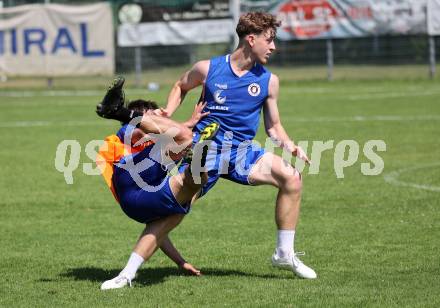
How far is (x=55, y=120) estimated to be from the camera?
70.5ft

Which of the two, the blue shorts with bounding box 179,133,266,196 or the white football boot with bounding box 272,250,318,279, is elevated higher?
the blue shorts with bounding box 179,133,266,196

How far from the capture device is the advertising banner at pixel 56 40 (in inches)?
1164

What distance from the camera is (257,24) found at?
7633 millimetres

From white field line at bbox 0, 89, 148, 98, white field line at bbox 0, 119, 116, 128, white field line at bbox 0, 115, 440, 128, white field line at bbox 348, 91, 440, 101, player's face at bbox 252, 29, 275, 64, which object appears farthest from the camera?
white field line at bbox 0, 89, 148, 98

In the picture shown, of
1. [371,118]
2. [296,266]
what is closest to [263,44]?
[296,266]

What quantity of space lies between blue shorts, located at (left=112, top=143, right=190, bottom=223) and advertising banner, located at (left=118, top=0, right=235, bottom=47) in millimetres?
23096

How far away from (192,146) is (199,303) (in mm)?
1146

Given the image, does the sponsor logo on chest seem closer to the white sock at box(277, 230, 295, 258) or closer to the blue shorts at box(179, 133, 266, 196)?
the blue shorts at box(179, 133, 266, 196)

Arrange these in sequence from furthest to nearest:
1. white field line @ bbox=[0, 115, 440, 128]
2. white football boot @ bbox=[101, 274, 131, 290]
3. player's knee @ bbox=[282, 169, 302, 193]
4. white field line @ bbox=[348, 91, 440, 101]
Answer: white field line @ bbox=[348, 91, 440, 101]
white field line @ bbox=[0, 115, 440, 128]
player's knee @ bbox=[282, 169, 302, 193]
white football boot @ bbox=[101, 274, 131, 290]

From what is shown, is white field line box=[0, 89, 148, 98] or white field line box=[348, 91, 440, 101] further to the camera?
white field line box=[0, 89, 148, 98]

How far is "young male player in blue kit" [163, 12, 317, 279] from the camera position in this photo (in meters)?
7.60

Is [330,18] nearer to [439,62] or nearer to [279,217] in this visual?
[439,62]

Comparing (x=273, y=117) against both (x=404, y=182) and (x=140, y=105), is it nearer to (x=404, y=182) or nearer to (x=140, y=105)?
(x=140, y=105)

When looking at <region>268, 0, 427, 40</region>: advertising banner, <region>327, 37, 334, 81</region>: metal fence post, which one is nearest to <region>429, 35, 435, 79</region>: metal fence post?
<region>268, 0, 427, 40</region>: advertising banner
